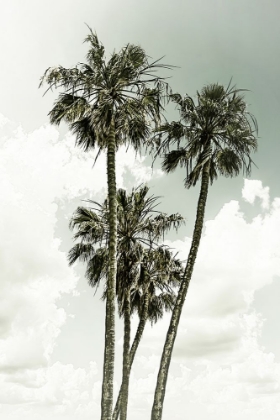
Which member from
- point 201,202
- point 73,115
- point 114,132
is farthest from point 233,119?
point 73,115

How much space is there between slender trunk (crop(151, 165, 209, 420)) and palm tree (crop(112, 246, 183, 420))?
537cm

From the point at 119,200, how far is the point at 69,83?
8781 mm

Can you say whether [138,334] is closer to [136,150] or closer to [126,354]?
[126,354]

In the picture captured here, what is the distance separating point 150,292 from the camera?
25.0m

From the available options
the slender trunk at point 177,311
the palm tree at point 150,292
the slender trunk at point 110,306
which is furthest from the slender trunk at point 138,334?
the slender trunk at point 110,306

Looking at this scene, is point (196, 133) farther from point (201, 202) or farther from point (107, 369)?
point (107, 369)

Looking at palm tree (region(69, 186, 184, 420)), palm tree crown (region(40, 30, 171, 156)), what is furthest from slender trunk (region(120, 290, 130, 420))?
palm tree crown (region(40, 30, 171, 156))

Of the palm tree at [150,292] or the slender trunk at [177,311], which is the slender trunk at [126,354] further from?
the slender trunk at [177,311]

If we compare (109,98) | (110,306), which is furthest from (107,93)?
(110,306)

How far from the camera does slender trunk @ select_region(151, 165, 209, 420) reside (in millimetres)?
15323

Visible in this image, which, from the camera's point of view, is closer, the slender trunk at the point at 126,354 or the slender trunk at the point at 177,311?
the slender trunk at the point at 177,311

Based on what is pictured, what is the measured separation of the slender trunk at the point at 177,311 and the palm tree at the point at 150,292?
5367 millimetres

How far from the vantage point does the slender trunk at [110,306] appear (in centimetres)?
1348

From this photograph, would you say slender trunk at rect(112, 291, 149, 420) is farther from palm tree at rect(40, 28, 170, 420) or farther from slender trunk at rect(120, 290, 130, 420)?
palm tree at rect(40, 28, 170, 420)
